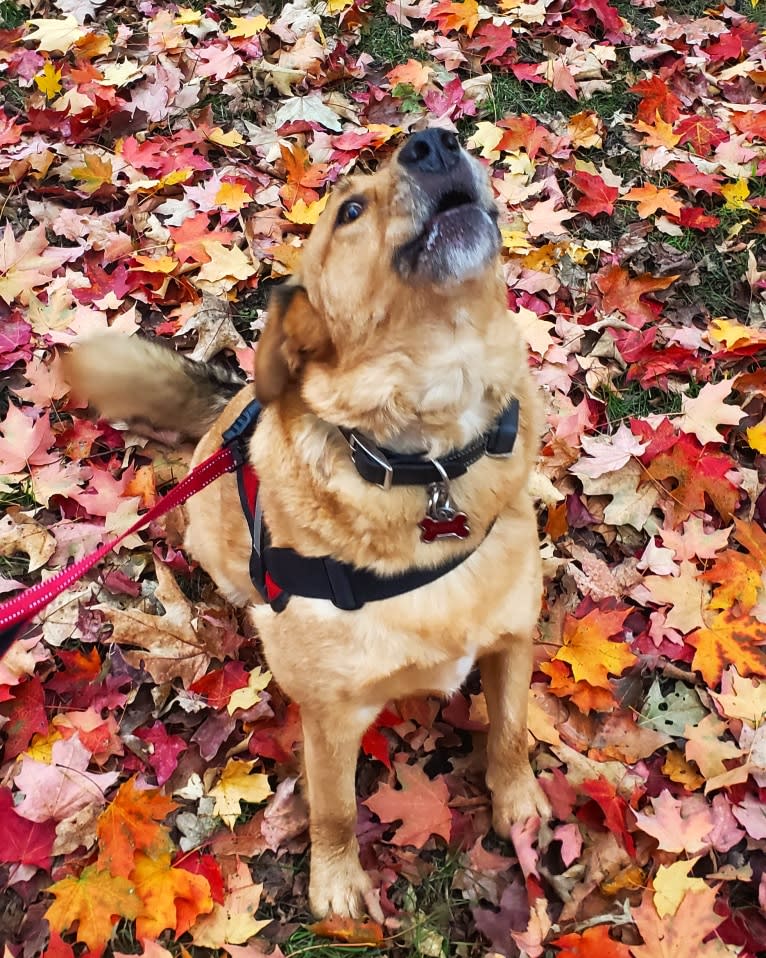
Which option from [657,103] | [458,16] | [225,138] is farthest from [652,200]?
[225,138]

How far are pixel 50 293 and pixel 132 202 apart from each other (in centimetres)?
85

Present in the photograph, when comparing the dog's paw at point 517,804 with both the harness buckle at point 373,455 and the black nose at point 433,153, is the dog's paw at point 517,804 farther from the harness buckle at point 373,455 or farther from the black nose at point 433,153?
the black nose at point 433,153

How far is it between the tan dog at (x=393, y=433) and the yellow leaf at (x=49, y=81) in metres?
4.19

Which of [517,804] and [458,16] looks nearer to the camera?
[517,804]

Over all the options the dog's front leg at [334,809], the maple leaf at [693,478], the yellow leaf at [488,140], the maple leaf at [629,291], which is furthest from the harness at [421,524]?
the yellow leaf at [488,140]

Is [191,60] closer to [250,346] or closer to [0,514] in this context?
[250,346]

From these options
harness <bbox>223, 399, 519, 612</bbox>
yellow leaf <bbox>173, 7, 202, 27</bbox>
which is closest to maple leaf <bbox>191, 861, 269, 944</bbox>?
harness <bbox>223, 399, 519, 612</bbox>

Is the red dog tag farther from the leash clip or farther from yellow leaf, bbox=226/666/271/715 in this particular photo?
yellow leaf, bbox=226/666/271/715

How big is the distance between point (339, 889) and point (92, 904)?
88cm

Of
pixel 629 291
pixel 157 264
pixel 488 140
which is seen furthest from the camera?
pixel 488 140

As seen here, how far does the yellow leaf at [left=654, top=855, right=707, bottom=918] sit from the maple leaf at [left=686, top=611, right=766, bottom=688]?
77 centimetres

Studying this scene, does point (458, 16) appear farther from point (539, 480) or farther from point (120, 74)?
point (539, 480)

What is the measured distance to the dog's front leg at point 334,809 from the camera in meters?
2.57

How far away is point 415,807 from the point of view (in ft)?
9.77
